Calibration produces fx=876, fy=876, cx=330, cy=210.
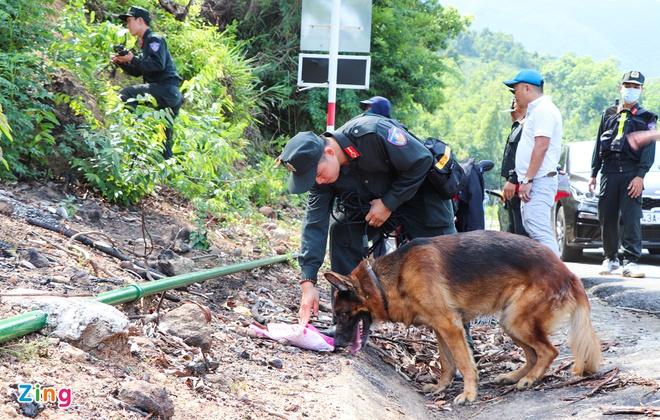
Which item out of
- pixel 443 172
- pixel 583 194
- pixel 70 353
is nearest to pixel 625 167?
pixel 583 194

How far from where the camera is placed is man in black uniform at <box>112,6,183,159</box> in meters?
10.1

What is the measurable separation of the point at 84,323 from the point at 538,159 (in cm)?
499

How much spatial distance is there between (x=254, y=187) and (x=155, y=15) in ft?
13.0

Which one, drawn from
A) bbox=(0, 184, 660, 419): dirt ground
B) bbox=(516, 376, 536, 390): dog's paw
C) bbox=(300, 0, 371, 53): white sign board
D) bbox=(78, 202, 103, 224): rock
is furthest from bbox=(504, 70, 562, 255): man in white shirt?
bbox=(300, 0, 371, 53): white sign board

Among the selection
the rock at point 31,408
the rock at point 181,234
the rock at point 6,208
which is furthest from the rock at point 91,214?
the rock at point 31,408

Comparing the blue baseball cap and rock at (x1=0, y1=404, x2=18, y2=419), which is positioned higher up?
the blue baseball cap

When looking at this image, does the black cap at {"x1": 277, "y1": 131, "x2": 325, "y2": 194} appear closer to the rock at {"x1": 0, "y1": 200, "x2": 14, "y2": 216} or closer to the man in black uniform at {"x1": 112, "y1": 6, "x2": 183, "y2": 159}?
the rock at {"x1": 0, "y1": 200, "x2": 14, "y2": 216}

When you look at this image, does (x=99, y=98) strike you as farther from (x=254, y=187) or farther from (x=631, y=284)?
(x=631, y=284)

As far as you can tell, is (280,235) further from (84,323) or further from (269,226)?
(84,323)

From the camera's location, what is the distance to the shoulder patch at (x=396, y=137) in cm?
570

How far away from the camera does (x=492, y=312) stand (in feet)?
19.5

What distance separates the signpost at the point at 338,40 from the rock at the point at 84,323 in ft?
27.2

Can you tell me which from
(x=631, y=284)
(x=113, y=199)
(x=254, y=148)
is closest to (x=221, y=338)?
(x=113, y=199)

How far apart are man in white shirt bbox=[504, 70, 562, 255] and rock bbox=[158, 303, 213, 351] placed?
3850mm
